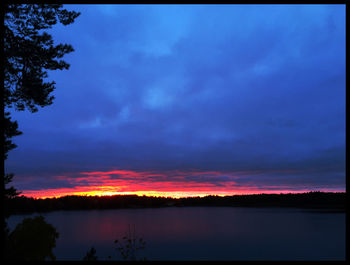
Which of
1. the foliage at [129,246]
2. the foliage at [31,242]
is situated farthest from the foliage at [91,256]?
the foliage at [31,242]

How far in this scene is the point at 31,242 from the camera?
392 inches

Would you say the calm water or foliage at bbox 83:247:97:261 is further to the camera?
the calm water

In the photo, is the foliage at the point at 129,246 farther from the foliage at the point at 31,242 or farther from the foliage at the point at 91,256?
the foliage at the point at 31,242

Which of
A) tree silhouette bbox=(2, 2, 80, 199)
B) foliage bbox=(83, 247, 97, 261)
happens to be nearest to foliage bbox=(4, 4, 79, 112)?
tree silhouette bbox=(2, 2, 80, 199)

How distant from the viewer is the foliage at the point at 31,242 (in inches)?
392

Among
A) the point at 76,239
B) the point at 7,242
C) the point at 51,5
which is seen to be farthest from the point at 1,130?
the point at 76,239

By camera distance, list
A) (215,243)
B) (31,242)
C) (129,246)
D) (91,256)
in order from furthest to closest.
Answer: (215,243) → (91,256) → (129,246) → (31,242)

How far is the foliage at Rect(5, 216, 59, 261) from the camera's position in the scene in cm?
995

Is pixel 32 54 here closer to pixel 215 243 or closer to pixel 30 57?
pixel 30 57

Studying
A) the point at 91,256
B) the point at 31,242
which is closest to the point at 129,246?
the point at 91,256

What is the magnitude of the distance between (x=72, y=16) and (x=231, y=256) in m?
46.2

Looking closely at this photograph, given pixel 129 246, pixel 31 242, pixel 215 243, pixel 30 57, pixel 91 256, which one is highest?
pixel 30 57

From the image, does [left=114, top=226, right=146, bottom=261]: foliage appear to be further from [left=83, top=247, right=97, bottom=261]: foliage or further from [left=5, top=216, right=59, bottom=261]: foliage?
[left=5, top=216, right=59, bottom=261]: foliage

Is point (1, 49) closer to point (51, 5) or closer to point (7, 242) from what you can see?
point (51, 5)
